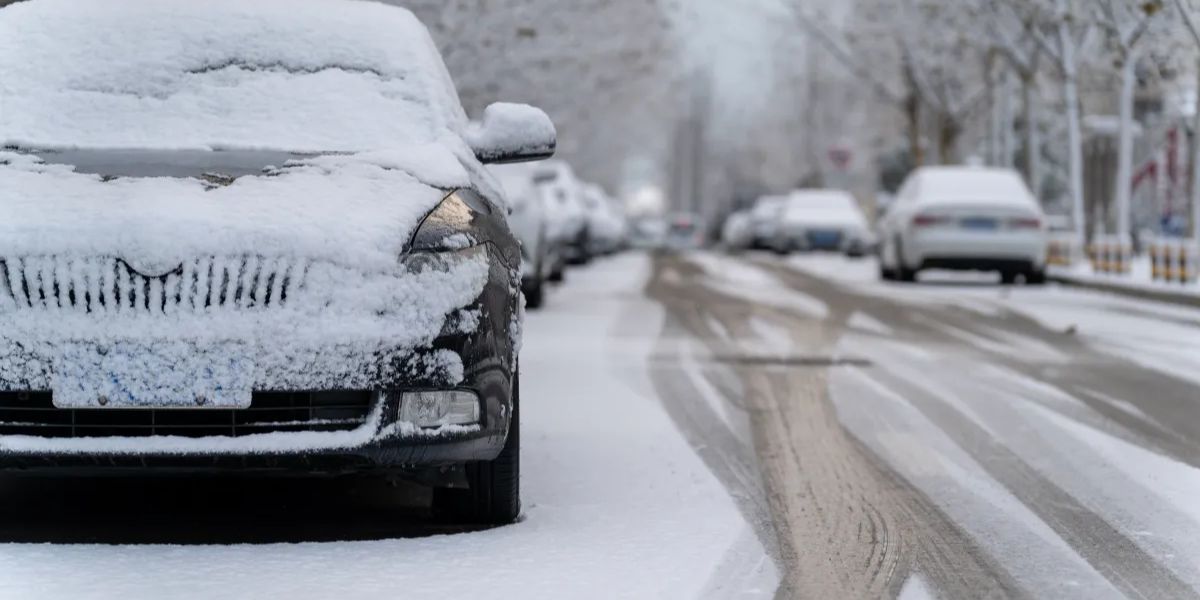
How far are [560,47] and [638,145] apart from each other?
74.2 metres

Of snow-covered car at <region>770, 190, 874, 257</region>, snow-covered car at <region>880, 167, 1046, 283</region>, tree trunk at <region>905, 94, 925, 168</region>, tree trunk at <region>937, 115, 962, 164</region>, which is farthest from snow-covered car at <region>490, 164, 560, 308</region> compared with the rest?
tree trunk at <region>905, 94, 925, 168</region>

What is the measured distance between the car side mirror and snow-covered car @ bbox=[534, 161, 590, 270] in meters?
16.2

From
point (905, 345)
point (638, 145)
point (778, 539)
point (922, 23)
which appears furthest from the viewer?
point (638, 145)

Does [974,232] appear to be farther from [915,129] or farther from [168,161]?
[915,129]

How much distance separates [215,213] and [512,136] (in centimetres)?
143

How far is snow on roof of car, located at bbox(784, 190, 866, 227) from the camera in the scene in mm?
44375

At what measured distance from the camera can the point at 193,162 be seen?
5957 millimetres

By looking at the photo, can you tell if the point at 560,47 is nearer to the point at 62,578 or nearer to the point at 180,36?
the point at 180,36

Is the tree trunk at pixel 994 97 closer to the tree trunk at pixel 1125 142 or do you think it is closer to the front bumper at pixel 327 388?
the tree trunk at pixel 1125 142

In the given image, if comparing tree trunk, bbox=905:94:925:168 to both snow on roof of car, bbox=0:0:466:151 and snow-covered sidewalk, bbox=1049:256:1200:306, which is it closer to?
snow-covered sidewalk, bbox=1049:256:1200:306

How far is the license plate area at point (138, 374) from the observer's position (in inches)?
207

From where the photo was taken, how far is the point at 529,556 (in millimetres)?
5430

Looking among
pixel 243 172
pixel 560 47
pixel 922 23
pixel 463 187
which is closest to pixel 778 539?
pixel 463 187

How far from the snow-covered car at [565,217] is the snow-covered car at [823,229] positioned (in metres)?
9.56
